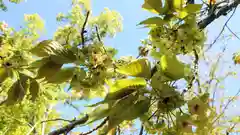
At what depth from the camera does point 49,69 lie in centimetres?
38

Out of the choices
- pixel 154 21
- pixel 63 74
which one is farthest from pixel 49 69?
pixel 154 21

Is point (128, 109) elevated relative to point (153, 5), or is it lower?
lower

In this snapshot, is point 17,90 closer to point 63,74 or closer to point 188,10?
point 63,74

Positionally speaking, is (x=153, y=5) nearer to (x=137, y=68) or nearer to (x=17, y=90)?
(x=137, y=68)

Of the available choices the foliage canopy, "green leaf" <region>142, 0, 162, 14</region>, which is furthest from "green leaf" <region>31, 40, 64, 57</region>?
"green leaf" <region>142, 0, 162, 14</region>

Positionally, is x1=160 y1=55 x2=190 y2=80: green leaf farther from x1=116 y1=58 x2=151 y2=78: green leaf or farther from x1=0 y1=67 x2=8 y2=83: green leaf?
x1=0 y1=67 x2=8 y2=83: green leaf

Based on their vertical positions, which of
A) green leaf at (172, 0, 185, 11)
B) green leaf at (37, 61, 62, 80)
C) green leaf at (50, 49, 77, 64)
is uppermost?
green leaf at (172, 0, 185, 11)

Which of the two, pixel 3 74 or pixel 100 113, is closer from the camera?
pixel 100 113

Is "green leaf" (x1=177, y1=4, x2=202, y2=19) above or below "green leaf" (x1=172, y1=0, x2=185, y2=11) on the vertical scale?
below

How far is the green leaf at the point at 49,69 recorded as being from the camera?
38 centimetres

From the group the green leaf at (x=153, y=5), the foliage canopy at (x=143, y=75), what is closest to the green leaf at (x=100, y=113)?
the foliage canopy at (x=143, y=75)

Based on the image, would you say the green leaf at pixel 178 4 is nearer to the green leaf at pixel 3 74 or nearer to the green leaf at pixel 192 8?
the green leaf at pixel 192 8

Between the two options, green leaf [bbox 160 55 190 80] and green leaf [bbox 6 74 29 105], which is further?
green leaf [bbox 6 74 29 105]

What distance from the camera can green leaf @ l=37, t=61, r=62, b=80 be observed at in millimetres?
377
